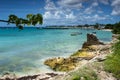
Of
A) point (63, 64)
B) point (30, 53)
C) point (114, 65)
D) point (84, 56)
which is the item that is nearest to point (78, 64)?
point (63, 64)

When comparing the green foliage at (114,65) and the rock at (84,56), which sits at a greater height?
the green foliage at (114,65)

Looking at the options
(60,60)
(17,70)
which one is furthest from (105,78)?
(17,70)

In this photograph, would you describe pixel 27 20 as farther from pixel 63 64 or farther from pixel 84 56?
pixel 84 56

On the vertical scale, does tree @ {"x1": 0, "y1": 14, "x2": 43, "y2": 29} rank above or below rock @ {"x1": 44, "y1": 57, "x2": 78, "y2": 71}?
above

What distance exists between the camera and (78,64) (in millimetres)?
19781

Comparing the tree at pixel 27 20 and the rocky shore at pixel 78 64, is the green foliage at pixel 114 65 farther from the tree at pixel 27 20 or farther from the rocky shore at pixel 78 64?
the tree at pixel 27 20

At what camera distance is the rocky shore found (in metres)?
7.55

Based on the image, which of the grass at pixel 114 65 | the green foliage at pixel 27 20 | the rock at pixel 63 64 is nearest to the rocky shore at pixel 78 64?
the rock at pixel 63 64

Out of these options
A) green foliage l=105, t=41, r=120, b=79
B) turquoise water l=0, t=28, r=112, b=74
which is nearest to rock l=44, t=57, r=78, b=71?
turquoise water l=0, t=28, r=112, b=74

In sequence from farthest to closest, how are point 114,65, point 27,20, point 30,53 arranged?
1. point 30,53
2. point 114,65
3. point 27,20

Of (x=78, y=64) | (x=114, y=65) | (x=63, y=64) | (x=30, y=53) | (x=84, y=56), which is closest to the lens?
(x=114, y=65)

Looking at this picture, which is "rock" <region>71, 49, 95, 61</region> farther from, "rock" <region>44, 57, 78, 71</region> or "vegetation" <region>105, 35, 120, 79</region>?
"vegetation" <region>105, 35, 120, 79</region>

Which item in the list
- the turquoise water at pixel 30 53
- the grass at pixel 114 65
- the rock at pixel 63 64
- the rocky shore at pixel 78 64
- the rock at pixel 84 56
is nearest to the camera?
the rocky shore at pixel 78 64

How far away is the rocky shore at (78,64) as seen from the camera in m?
7.55
